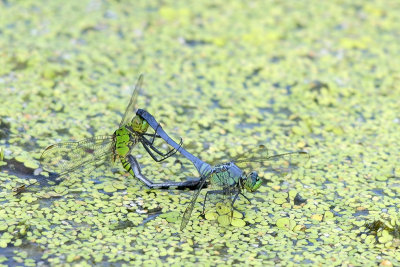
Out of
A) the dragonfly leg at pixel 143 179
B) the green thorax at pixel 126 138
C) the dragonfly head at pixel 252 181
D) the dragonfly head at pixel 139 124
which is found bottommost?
the dragonfly leg at pixel 143 179

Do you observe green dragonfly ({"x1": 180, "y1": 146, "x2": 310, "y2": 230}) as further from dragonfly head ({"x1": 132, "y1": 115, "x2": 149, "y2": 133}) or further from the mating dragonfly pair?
dragonfly head ({"x1": 132, "y1": 115, "x2": 149, "y2": 133})

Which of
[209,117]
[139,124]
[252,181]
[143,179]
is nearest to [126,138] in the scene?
[139,124]

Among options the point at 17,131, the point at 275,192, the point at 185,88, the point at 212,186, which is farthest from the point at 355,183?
the point at 17,131

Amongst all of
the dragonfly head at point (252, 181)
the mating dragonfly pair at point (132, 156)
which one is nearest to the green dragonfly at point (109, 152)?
the mating dragonfly pair at point (132, 156)

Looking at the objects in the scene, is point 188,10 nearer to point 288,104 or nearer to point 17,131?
point 288,104

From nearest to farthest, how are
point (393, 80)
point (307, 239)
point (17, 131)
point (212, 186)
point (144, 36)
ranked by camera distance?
point (307, 239) → point (212, 186) → point (17, 131) → point (393, 80) → point (144, 36)

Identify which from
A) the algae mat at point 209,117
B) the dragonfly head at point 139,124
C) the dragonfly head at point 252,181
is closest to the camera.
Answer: the algae mat at point 209,117

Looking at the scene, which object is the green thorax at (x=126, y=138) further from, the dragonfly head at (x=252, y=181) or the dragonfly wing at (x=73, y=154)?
the dragonfly head at (x=252, y=181)
